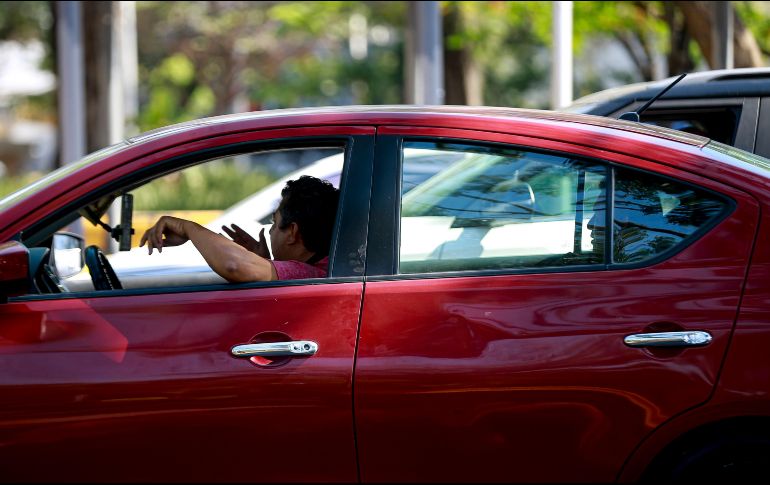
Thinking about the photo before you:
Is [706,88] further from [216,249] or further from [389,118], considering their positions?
[216,249]

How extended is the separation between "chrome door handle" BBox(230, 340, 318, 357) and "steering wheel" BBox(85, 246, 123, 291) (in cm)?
71

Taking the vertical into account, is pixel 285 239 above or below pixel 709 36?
below

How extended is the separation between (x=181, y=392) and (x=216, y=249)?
48 cm

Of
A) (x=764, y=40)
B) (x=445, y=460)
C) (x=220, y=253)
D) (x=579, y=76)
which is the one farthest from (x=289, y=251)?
(x=579, y=76)

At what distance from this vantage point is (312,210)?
11.4 ft

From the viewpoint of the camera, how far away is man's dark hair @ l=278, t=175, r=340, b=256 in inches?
135

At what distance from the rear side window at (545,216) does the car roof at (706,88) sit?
230 centimetres

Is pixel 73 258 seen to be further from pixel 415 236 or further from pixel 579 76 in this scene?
pixel 579 76

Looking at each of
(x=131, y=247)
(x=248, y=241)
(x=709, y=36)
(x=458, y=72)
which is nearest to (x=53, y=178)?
(x=131, y=247)

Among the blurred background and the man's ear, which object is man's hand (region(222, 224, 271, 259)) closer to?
the man's ear

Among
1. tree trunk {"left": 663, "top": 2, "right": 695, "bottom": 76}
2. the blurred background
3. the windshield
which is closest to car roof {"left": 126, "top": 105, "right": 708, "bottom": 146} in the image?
the windshield

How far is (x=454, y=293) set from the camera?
117 inches

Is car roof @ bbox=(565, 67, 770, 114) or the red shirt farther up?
car roof @ bbox=(565, 67, 770, 114)

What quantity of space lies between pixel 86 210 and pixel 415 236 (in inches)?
43.1
